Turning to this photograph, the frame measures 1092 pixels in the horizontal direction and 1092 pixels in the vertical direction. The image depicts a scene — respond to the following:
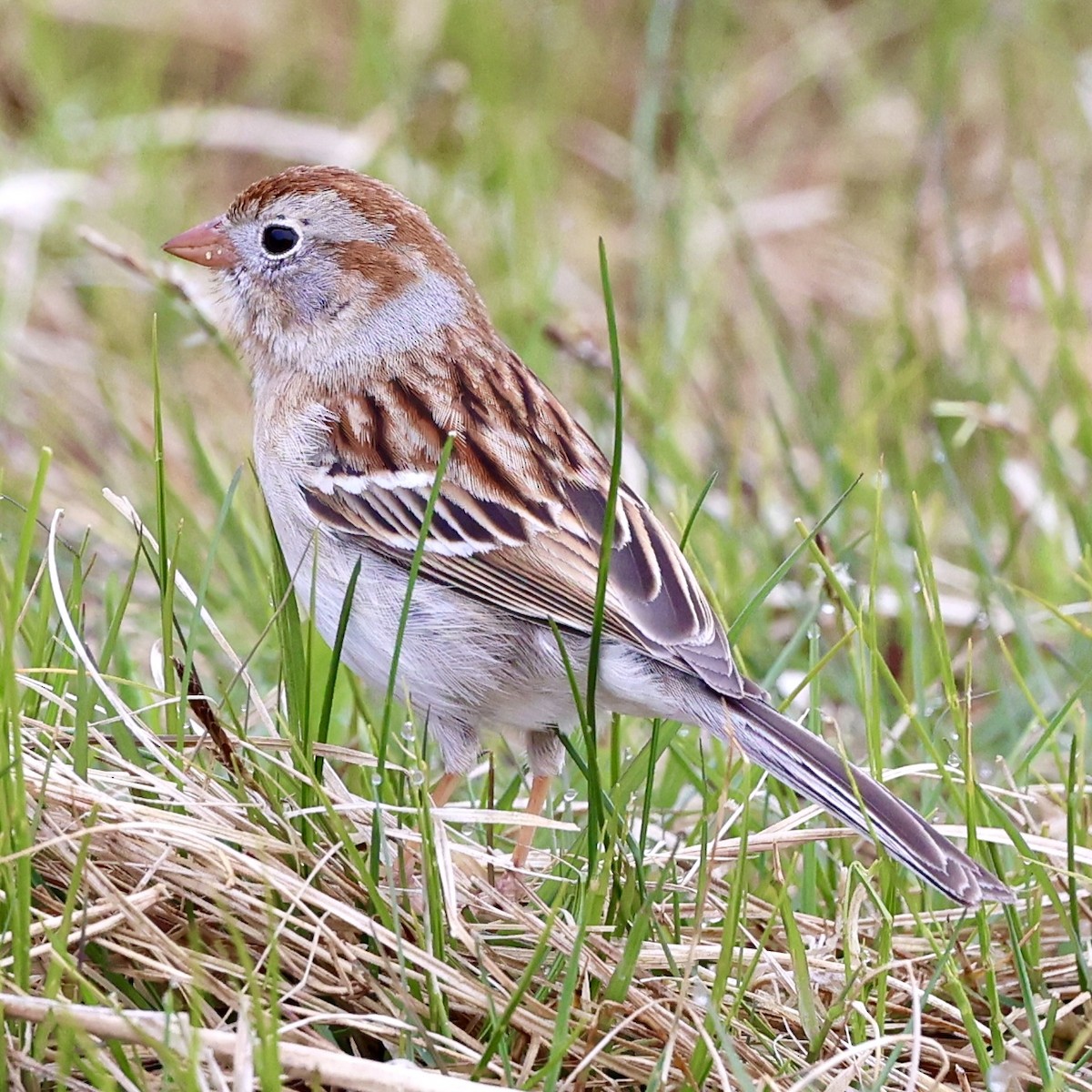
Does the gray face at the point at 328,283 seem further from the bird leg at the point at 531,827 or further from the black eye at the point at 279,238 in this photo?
the bird leg at the point at 531,827

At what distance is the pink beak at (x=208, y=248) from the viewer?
346 centimetres

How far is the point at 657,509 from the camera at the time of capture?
430 centimetres

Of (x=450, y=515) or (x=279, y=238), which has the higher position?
(x=279, y=238)

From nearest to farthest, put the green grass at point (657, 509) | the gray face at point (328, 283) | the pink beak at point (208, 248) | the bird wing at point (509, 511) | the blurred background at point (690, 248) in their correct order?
the green grass at point (657, 509)
the bird wing at point (509, 511)
the gray face at point (328, 283)
the pink beak at point (208, 248)
the blurred background at point (690, 248)

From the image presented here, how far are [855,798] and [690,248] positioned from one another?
3.73m

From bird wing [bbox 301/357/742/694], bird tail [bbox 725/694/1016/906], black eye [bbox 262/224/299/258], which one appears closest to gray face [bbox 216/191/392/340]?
black eye [bbox 262/224/299/258]

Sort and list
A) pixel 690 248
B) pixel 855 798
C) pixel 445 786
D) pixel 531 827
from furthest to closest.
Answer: pixel 690 248
pixel 445 786
pixel 531 827
pixel 855 798

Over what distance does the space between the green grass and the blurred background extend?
2cm

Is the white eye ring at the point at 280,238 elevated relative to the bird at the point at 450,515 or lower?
elevated

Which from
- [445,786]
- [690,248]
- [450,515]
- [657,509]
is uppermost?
[690,248]

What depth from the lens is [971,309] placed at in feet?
15.0

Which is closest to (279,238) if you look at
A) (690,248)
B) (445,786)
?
(445,786)

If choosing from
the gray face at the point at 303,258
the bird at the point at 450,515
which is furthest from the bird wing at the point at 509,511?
the gray face at the point at 303,258

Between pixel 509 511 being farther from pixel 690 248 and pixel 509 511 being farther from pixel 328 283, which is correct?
pixel 690 248
